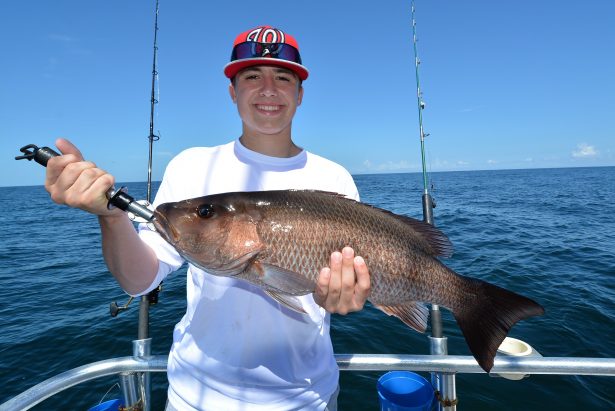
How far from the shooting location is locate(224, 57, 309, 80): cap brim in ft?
8.34

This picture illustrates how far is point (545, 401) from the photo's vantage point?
5664mm

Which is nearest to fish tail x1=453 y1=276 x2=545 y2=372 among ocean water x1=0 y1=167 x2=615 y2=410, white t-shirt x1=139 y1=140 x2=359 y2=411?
→ white t-shirt x1=139 y1=140 x2=359 y2=411

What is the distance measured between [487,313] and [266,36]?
8.80 feet

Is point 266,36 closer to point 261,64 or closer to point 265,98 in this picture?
point 261,64

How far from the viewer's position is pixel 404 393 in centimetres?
367

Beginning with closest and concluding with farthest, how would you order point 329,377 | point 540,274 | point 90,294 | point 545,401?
point 329,377 → point 545,401 → point 540,274 → point 90,294

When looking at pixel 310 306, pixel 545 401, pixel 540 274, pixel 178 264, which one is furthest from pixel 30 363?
pixel 540 274

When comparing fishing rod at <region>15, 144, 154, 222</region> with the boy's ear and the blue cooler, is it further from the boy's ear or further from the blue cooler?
the blue cooler

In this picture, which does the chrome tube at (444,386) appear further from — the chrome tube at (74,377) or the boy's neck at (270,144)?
the chrome tube at (74,377)

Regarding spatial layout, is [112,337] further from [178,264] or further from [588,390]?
[588,390]

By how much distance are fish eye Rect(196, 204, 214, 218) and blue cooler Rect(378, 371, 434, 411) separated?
2820 millimetres

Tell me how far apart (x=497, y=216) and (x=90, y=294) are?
24.9 metres

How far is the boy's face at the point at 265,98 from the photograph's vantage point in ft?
8.70

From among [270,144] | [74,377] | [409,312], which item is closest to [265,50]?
[270,144]
